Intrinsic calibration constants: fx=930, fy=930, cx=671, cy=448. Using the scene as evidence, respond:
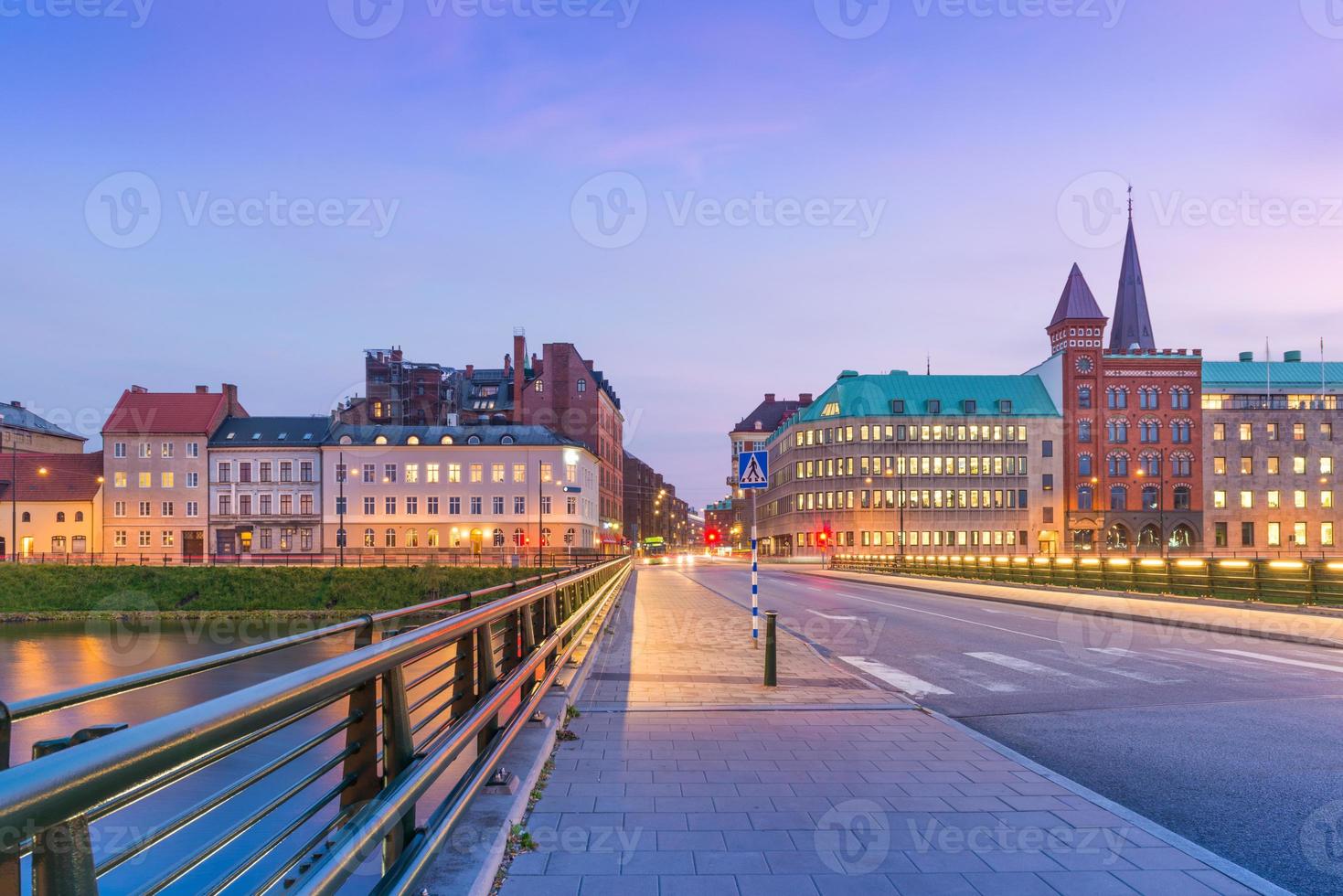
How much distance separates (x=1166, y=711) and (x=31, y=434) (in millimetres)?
109654

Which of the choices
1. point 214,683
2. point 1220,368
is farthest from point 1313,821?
point 1220,368

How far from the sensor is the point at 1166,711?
34.0 ft

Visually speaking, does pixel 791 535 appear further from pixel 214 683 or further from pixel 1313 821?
pixel 1313 821

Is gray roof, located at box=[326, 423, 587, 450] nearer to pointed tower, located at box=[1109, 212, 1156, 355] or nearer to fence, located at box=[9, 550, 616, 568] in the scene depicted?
fence, located at box=[9, 550, 616, 568]

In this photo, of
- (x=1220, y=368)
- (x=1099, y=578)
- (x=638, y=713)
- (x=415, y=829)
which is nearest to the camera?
(x=415, y=829)

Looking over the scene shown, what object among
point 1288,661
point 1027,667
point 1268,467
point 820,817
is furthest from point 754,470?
point 1268,467

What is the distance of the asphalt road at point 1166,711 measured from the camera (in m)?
6.23

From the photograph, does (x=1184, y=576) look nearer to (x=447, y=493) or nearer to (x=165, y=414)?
(x=447, y=493)

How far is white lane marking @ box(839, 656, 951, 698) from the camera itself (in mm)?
12305

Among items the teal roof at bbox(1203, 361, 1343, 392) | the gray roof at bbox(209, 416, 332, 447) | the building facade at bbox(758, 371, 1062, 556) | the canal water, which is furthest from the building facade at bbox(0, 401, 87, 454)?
the teal roof at bbox(1203, 361, 1343, 392)

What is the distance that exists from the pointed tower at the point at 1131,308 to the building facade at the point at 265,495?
83.3m

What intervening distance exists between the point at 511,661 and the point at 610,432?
339 ft

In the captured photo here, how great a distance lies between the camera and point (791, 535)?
98.7 m

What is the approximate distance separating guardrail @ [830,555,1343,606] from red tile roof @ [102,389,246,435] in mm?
63703
